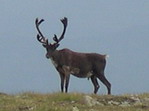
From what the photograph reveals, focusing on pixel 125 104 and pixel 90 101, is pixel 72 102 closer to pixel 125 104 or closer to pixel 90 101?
pixel 90 101

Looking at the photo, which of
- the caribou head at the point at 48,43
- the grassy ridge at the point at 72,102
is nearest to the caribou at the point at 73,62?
the caribou head at the point at 48,43

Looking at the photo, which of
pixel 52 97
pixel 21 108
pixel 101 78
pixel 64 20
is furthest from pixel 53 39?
pixel 21 108

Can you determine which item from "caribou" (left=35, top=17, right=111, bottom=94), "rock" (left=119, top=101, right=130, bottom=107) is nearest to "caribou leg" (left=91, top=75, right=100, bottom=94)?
"caribou" (left=35, top=17, right=111, bottom=94)

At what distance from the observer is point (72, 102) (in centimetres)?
1328

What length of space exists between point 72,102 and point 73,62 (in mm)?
7183

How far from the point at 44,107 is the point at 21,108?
575 millimetres

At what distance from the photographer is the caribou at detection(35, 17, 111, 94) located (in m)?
20.0

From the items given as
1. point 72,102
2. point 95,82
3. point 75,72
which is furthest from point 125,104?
point 95,82

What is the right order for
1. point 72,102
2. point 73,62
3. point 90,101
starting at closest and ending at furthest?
point 90,101 → point 72,102 → point 73,62

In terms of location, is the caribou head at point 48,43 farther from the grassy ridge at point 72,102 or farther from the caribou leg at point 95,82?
the grassy ridge at point 72,102

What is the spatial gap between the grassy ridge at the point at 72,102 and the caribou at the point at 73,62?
531 cm

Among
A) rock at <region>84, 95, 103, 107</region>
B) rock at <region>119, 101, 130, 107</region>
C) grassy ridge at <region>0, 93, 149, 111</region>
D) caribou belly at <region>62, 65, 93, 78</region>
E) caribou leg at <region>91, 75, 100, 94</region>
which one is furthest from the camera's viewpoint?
caribou leg at <region>91, 75, 100, 94</region>

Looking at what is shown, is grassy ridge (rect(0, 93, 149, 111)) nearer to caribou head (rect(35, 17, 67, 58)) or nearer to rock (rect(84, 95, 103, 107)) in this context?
rock (rect(84, 95, 103, 107))

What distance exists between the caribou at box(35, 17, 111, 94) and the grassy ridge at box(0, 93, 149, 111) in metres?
5.31
